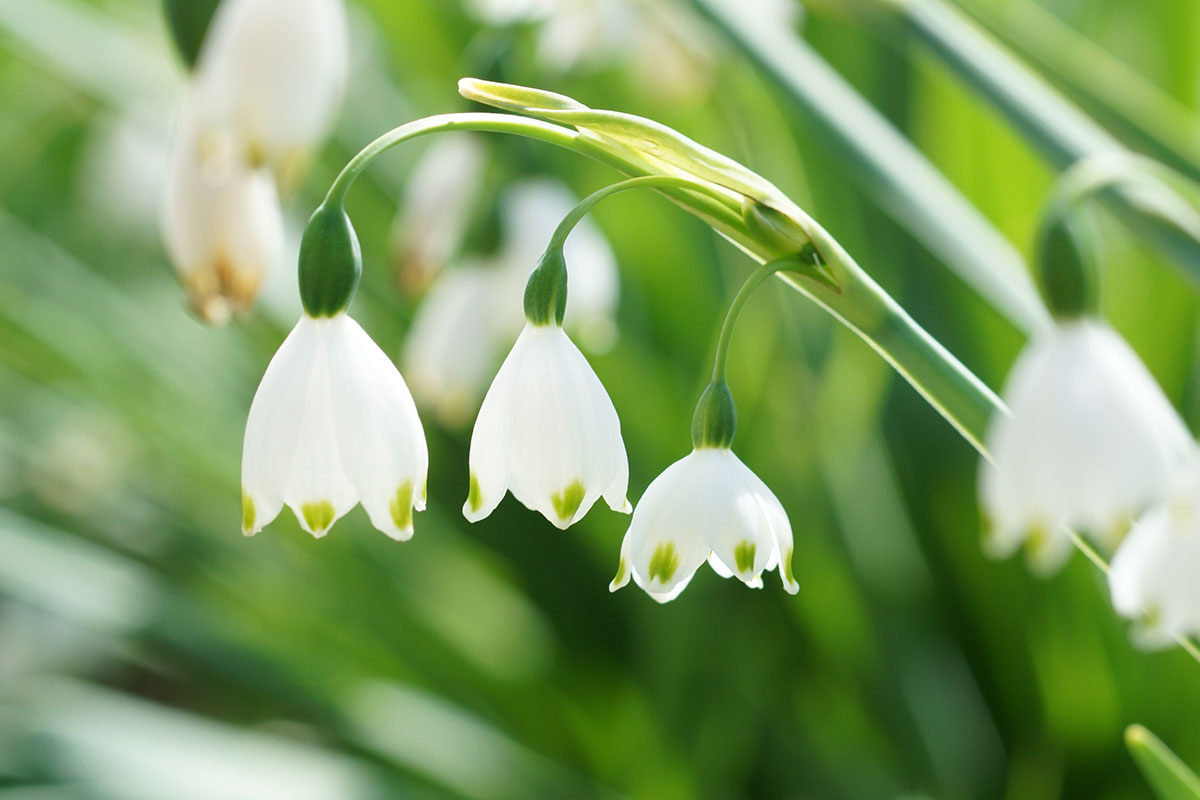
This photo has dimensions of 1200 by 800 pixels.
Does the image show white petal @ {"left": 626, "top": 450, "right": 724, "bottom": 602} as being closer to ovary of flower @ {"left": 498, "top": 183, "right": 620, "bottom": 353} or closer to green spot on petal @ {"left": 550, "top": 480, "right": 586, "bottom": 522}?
green spot on petal @ {"left": 550, "top": 480, "right": 586, "bottom": 522}

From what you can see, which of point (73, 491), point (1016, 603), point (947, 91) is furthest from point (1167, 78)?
point (73, 491)

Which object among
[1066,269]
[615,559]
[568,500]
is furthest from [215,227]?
[615,559]

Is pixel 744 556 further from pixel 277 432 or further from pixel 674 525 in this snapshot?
pixel 277 432

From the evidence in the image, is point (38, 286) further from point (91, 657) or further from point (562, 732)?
point (562, 732)

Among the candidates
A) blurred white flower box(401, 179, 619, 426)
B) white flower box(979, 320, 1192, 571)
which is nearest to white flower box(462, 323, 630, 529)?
white flower box(979, 320, 1192, 571)

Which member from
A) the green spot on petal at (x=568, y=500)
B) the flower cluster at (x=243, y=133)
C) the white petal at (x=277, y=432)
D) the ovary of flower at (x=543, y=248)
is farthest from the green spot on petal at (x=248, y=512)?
the ovary of flower at (x=543, y=248)

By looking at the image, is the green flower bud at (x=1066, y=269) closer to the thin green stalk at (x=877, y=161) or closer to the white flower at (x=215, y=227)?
the thin green stalk at (x=877, y=161)
